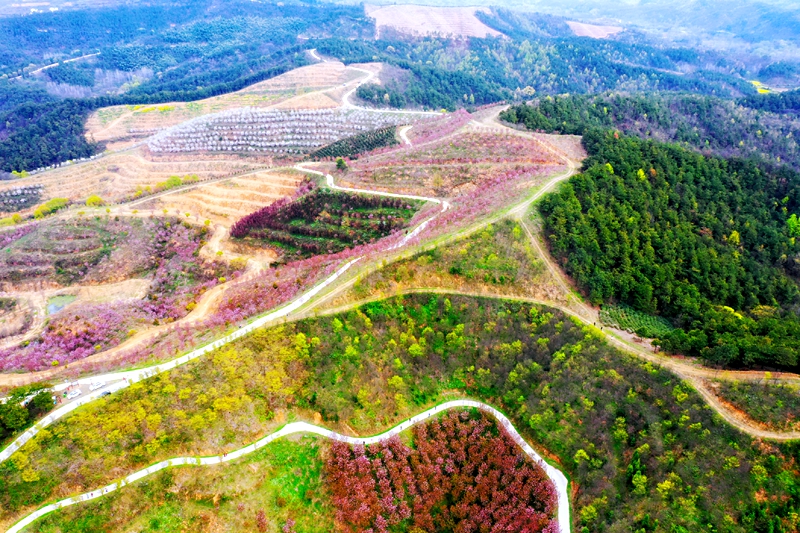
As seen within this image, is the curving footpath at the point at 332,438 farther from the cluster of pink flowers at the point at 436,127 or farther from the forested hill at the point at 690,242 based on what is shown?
the cluster of pink flowers at the point at 436,127

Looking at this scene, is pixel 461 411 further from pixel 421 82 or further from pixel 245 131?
pixel 421 82

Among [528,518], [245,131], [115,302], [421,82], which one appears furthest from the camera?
[421,82]

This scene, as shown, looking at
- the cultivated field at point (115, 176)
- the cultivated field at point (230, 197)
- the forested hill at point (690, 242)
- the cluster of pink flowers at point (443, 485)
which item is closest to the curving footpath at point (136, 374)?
the cluster of pink flowers at point (443, 485)

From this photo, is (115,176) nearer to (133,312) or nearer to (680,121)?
(133,312)

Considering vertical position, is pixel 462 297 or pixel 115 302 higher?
pixel 462 297

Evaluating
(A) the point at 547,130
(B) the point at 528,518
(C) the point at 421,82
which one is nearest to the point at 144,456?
(B) the point at 528,518

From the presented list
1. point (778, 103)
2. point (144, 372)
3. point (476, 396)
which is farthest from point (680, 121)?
point (144, 372)
